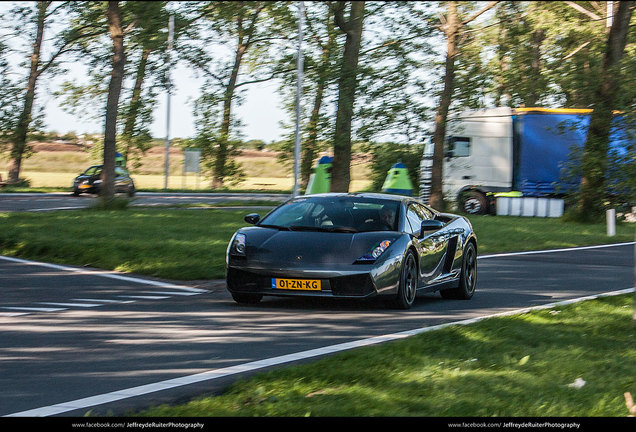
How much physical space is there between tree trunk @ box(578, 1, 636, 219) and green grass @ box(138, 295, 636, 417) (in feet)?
72.5

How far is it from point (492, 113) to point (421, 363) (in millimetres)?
30341

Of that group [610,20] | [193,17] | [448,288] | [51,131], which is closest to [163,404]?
[448,288]

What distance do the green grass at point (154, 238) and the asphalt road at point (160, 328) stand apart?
0.98m

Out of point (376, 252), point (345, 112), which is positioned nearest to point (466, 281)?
point (376, 252)

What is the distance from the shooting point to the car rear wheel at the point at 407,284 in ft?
37.7

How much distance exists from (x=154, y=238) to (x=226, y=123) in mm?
34593

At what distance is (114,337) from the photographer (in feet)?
29.8

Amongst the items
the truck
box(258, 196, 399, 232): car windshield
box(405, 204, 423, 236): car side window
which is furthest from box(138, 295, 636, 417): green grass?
the truck

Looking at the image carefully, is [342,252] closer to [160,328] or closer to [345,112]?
[160,328]

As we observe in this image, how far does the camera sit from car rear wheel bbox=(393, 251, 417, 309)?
11477mm

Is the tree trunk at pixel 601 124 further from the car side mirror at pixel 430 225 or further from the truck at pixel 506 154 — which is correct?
the car side mirror at pixel 430 225

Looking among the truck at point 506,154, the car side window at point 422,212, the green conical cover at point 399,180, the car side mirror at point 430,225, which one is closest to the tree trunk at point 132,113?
the green conical cover at point 399,180

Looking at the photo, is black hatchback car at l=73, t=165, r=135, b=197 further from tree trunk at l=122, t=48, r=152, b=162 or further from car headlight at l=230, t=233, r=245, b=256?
car headlight at l=230, t=233, r=245, b=256

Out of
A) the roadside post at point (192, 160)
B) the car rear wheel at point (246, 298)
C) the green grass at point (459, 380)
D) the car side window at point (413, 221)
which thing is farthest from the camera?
the roadside post at point (192, 160)
